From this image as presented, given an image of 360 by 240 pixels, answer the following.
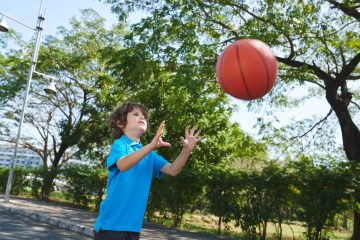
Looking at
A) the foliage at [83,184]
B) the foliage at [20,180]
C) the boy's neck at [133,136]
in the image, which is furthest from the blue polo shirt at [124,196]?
the foliage at [20,180]

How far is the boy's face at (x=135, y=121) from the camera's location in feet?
10.9

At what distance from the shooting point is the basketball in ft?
15.2

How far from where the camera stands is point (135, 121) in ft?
10.9

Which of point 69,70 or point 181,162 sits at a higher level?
point 69,70

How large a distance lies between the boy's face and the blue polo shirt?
172 mm

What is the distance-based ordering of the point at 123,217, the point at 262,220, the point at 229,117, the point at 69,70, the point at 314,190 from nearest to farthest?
the point at 123,217 → the point at 314,190 → the point at 262,220 → the point at 229,117 → the point at 69,70

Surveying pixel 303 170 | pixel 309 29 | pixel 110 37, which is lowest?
pixel 303 170

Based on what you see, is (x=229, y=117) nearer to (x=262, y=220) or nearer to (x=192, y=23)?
(x=192, y=23)

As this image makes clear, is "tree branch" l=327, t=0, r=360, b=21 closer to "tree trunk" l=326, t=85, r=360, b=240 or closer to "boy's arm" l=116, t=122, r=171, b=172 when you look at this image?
"tree trunk" l=326, t=85, r=360, b=240

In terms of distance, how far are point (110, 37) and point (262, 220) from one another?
17.4 meters

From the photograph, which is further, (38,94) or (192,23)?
(38,94)

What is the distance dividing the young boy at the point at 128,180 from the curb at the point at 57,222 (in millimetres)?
6258

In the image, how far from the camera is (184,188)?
38.3 feet

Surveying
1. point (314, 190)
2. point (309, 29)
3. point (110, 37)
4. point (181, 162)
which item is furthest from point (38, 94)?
point (181, 162)
